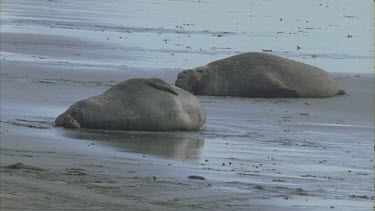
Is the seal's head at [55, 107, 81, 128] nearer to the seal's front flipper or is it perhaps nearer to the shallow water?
the seal's front flipper

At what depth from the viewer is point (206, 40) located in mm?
23422

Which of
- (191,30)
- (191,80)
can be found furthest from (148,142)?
(191,30)

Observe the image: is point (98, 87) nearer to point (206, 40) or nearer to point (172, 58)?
point (172, 58)

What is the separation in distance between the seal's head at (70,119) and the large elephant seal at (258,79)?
14.4 ft

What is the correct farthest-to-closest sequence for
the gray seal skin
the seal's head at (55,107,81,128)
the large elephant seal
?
1. the large elephant seal
2. the gray seal skin
3. the seal's head at (55,107,81,128)

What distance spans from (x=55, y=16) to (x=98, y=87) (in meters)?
14.9

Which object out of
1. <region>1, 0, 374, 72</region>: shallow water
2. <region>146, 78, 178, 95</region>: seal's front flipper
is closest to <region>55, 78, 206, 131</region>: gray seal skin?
<region>146, 78, 178, 95</region>: seal's front flipper

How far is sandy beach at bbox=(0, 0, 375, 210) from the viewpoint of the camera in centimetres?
720

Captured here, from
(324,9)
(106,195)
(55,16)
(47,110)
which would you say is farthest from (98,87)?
(324,9)

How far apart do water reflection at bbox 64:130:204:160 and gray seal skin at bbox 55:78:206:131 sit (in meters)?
0.20

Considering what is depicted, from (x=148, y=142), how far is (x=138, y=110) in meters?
1.02

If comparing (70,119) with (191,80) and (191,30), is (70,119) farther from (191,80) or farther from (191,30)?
(191,30)

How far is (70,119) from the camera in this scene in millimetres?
10734

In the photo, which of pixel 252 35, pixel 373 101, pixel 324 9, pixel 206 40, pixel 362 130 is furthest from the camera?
pixel 324 9
